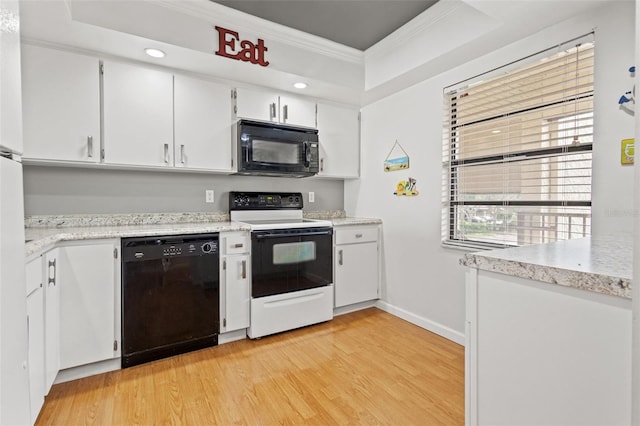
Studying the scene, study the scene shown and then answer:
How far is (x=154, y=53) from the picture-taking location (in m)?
2.28

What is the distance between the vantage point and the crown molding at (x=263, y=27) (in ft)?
7.25

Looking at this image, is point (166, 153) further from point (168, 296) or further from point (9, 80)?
point (9, 80)

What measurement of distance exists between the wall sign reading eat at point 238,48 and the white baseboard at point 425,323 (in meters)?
2.52

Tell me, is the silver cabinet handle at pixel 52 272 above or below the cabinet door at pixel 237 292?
above

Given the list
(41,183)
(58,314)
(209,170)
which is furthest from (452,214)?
(41,183)

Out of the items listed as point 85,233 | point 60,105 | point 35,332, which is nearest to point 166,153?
point 60,105

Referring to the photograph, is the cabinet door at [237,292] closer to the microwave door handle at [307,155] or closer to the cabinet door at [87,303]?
the cabinet door at [87,303]

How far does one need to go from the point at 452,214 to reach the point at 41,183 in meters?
3.21

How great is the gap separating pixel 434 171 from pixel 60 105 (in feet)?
9.30

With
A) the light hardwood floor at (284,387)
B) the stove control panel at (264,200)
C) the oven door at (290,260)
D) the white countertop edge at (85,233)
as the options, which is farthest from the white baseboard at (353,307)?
the white countertop edge at (85,233)

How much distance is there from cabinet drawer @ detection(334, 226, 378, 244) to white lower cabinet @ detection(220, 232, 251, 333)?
92cm

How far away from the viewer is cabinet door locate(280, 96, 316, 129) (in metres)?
3.00

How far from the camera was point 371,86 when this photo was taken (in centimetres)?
300

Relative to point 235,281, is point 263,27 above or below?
above
